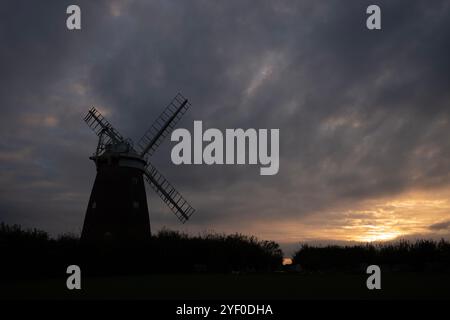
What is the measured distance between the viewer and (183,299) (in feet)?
46.9

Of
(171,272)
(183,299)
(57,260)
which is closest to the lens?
(183,299)

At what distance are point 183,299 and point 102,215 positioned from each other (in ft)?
58.2

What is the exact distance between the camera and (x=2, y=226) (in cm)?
2381

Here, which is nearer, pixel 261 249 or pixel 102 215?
pixel 102 215

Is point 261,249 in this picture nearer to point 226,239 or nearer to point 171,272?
point 226,239

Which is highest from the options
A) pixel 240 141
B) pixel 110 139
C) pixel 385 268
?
pixel 110 139

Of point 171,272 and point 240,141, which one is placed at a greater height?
point 240,141
